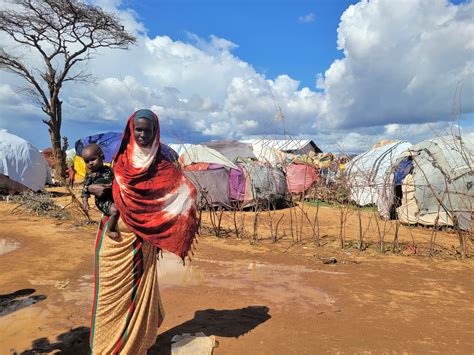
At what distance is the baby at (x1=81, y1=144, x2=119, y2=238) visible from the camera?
94.7 inches

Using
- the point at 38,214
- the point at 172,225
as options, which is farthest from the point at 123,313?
the point at 38,214

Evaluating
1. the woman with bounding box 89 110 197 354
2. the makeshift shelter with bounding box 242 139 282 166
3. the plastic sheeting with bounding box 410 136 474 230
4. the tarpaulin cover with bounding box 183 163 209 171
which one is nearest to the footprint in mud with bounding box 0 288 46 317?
the woman with bounding box 89 110 197 354

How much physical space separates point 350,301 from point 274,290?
91 cm

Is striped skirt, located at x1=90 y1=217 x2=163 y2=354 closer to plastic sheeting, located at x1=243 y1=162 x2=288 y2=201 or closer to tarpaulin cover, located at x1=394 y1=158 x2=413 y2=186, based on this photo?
tarpaulin cover, located at x1=394 y1=158 x2=413 y2=186

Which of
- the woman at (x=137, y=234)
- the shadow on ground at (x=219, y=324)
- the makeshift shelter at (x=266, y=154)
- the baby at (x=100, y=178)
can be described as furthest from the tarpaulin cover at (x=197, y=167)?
the woman at (x=137, y=234)

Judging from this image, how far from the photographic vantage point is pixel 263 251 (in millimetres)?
6906

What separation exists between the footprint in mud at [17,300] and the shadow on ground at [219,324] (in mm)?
Result: 1647

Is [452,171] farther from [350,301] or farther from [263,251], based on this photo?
[350,301]

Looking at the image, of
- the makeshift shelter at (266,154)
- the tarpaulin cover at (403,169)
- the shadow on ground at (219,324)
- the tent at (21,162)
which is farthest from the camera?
the tent at (21,162)

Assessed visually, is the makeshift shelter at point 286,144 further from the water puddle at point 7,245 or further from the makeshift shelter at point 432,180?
the water puddle at point 7,245

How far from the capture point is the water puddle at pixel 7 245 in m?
6.15

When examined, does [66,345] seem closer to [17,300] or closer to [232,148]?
[17,300]

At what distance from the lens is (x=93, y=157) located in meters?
2.52

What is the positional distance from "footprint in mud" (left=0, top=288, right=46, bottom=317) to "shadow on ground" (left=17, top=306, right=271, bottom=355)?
2.77 ft
